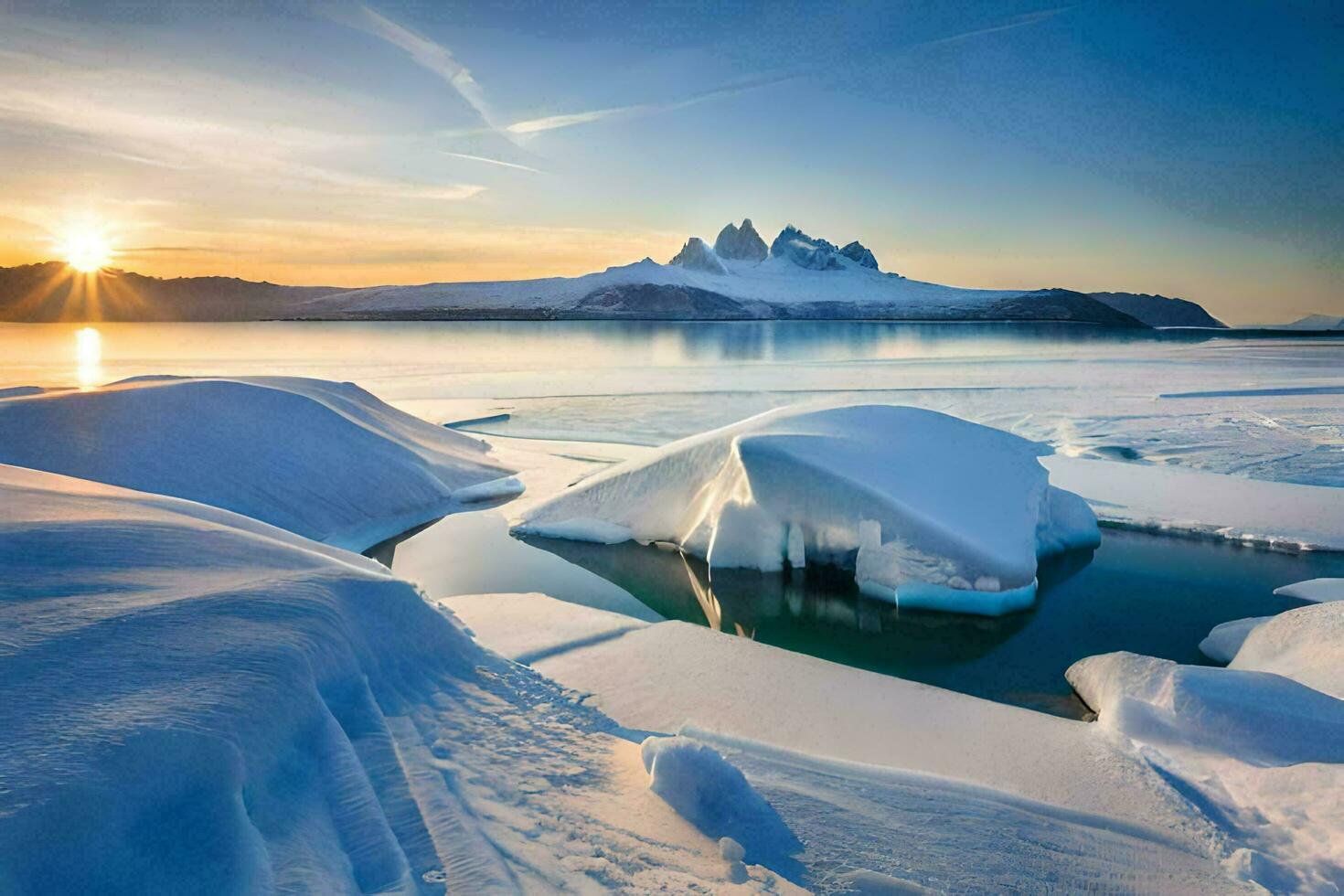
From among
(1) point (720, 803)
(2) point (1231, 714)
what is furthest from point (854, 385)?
(1) point (720, 803)

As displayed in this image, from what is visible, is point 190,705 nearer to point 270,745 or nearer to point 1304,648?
point 270,745

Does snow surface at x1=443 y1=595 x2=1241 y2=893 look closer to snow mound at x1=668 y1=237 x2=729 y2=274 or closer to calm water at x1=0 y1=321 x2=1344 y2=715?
calm water at x1=0 y1=321 x2=1344 y2=715

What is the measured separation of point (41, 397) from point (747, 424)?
25.1ft

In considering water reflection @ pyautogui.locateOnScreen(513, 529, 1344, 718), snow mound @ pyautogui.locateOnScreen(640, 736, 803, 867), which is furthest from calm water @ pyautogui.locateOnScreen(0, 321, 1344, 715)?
snow mound @ pyautogui.locateOnScreen(640, 736, 803, 867)

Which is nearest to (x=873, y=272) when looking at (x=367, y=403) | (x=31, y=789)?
(x=367, y=403)

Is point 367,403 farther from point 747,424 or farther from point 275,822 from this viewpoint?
point 275,822

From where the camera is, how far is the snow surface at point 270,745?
76.1 inches

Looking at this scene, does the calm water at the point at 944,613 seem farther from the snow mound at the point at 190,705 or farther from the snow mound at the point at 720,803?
the snow mound at the point at 190,705

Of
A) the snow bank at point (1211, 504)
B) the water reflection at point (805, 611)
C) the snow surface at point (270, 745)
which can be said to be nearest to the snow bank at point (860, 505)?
the water reflection at point (805, 611)

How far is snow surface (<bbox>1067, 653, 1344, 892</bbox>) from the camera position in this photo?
3.02m

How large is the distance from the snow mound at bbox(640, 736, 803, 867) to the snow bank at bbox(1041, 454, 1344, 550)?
7.78 m

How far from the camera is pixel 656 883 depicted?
237 cm

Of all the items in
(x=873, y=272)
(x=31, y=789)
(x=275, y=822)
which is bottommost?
(x=275, y=822)

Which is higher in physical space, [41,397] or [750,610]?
[41,397]
